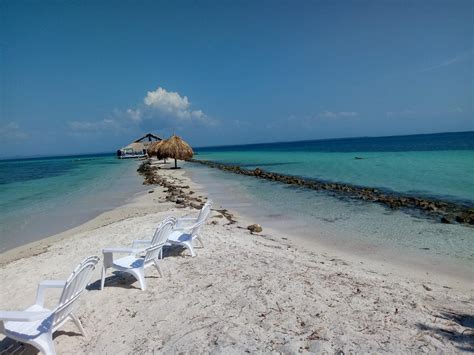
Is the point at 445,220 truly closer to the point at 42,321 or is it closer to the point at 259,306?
the point at 259,306

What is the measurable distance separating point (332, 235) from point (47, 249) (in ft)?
24.0

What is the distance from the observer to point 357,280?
17.1 feet

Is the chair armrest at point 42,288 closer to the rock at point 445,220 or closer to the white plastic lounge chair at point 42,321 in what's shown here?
the white plastic lounge chair at point 42,321

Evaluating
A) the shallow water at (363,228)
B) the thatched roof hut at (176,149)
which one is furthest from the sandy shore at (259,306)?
the thatched roof hut at (176,149)

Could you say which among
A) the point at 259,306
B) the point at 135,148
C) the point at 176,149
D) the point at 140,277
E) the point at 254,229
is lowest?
the point at 254,229

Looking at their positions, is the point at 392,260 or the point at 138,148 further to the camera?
the point at 138,148

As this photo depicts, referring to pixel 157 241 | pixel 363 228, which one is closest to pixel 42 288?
pixel 157 241

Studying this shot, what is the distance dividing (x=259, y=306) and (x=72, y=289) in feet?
7.18

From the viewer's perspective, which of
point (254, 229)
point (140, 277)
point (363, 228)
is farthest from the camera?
point (363, 228)

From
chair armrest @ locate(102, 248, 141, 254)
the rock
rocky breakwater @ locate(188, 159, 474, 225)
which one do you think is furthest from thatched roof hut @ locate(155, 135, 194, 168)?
chair armrest @ locate(102, 248, 141, 254)

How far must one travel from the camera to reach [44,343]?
10.2 feet

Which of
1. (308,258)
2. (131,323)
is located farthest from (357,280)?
(131,323)

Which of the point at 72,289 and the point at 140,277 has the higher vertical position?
the point at 72,289

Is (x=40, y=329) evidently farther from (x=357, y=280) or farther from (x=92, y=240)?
(x=92, y=240)
